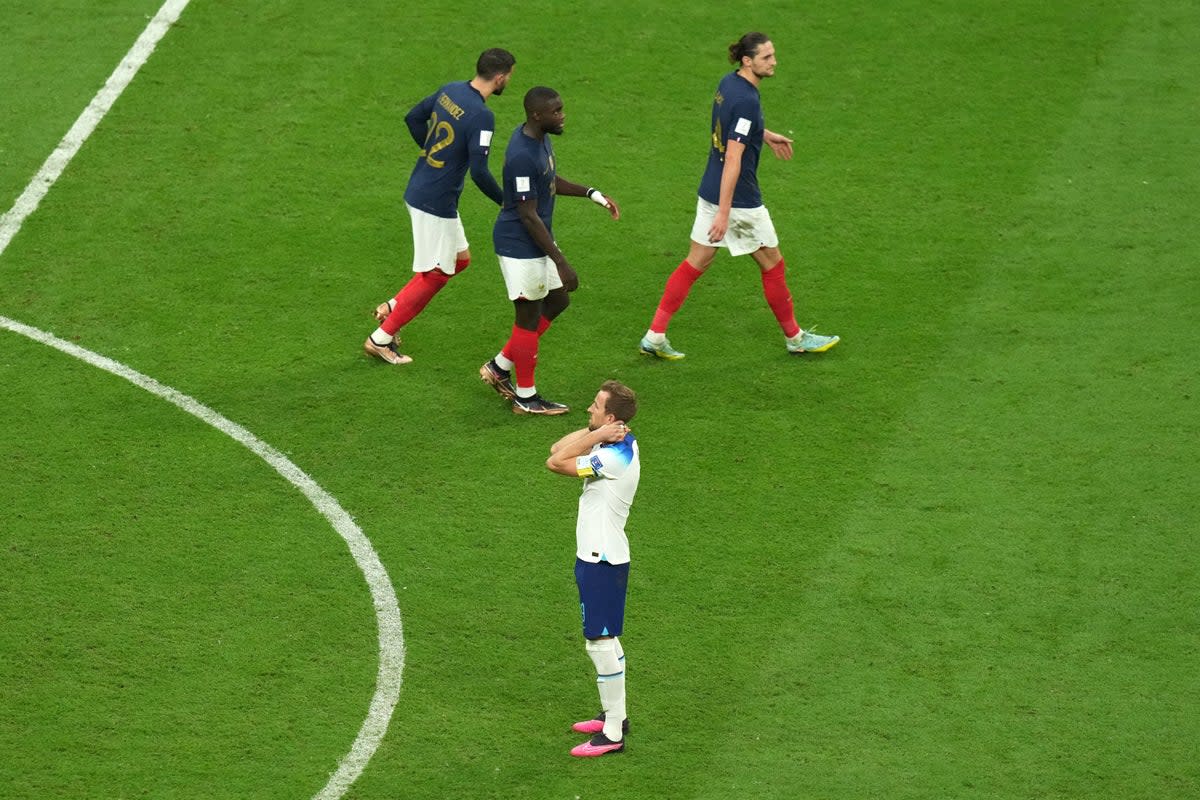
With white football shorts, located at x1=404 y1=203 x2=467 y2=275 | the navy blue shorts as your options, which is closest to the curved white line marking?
the navy blue shorts

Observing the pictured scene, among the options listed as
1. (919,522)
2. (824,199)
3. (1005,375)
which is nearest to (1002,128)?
(824,199)

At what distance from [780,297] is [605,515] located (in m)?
4.15

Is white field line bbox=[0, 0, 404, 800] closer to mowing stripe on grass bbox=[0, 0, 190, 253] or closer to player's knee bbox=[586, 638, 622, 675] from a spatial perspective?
mowing stripe on grass bbox=[0, 0, 190, 253]

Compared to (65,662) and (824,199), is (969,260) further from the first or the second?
(65,662)

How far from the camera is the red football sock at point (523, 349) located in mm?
11453

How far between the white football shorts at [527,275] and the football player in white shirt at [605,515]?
306cm

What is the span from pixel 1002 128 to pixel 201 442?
8.12m

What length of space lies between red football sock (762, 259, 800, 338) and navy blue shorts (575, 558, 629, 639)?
4088 millimetres

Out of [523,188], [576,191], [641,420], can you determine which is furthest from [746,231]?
[523,188]

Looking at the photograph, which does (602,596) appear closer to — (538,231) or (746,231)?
(538,231)

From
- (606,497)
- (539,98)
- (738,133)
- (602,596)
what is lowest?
(602,596)

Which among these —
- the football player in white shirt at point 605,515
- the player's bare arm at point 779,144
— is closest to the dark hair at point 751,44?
the player's bare arm at point 779,144

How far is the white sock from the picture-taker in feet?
27.8

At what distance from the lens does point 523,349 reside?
37.6ft
